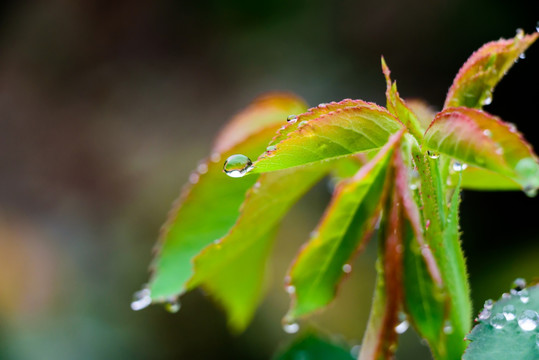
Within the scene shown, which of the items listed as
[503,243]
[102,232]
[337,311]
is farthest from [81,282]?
[503,243]

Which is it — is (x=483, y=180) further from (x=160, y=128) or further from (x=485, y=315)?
(x=160, y=128)

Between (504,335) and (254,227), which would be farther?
(254,227)

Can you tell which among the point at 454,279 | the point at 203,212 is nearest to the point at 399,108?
the point at 454,279

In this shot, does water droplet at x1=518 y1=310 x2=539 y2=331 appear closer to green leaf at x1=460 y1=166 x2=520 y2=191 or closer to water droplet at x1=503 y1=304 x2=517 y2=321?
water droplet at x1=503 y1=304 x2=517 y2=321

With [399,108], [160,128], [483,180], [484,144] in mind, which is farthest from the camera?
[160,128]

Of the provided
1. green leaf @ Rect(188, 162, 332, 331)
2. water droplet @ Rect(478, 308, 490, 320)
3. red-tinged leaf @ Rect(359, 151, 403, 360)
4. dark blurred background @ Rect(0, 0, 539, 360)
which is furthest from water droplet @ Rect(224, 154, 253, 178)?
dark blurred background @ Rect(0, 0, 539, 360)
